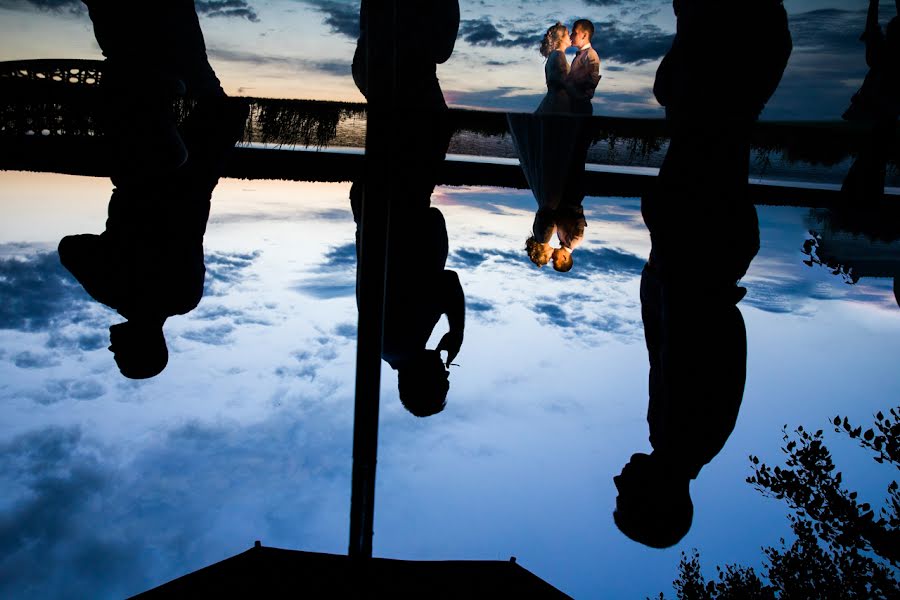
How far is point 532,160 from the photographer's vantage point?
3365 mm

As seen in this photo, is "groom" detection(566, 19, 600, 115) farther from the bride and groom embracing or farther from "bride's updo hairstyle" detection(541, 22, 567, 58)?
"bride's updo hairstyle" detection(541, 22, 567, 58)

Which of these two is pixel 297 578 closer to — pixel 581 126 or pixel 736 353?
pixel 736 353

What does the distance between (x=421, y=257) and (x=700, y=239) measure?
1.51 m

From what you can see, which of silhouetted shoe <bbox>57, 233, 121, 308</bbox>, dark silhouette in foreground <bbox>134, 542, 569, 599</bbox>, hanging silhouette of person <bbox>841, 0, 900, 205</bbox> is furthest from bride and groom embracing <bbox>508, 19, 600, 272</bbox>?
dark silhouette in foreground <bbox>134, 542, 569, 599</bbox>

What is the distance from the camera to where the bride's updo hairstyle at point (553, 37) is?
6.00m

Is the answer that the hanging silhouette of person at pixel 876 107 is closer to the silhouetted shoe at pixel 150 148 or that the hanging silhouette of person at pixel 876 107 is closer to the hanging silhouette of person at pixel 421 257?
the hanging silhouette of person at pixel 421 257

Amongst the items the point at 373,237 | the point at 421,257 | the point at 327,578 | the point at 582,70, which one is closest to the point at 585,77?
the point at 582,70

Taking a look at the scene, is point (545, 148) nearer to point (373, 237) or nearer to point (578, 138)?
point (578, 138)

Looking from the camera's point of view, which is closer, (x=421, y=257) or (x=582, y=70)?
(x=421, y=257)

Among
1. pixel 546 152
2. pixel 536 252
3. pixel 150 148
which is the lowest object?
pixel 536 252

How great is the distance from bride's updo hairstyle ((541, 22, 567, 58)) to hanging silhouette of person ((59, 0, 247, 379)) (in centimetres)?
384

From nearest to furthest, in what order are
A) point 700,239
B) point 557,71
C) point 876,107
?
1. point 700,239
2. point 876,107
3. point 557,71

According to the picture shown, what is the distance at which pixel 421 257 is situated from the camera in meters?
3.39

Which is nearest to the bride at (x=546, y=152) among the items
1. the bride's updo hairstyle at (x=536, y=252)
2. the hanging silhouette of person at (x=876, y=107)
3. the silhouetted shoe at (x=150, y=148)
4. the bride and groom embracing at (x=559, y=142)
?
the bride and groom embracing at (x=559, y=142)
